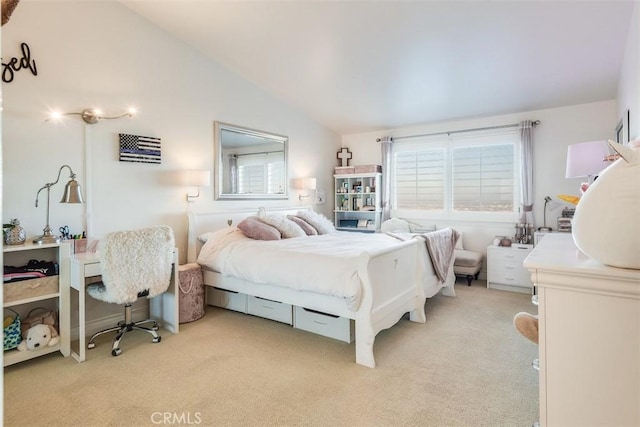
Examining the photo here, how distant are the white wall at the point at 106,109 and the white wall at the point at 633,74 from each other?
12.5 ft

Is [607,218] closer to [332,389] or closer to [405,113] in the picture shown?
[332,389]

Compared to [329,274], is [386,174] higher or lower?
higher

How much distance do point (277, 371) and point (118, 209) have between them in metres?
2.17

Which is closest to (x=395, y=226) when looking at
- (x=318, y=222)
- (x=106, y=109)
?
(x=318, y=222)

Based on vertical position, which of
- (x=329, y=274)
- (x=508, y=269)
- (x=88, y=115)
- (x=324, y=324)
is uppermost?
(x=88, y=115)

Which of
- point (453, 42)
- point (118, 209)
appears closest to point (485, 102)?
point (453, 42)

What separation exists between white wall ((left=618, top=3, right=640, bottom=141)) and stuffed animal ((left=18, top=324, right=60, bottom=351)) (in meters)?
4.49

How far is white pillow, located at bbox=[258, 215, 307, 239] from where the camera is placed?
402 cm

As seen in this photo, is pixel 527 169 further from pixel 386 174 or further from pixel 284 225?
pixel 284 225

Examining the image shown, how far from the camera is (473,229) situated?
524 centimetres

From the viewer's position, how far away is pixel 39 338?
2701 millimetres

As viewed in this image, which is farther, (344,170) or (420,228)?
(344,170)

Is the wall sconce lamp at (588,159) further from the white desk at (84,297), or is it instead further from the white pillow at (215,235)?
the white desk at (84,297)

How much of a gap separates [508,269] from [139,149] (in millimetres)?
4471
